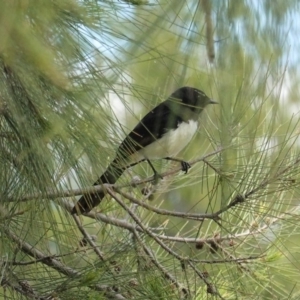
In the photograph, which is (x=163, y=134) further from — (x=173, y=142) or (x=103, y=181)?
(x=103, y=181)

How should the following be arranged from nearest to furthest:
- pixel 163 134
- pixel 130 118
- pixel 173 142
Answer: pixel 130 118
pixel 163 134
pixel 173 142

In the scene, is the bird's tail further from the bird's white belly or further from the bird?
the bird's white belly

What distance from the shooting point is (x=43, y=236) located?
5.01 ft

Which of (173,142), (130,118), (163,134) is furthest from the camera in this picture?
(173,142)

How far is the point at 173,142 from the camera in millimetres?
2236

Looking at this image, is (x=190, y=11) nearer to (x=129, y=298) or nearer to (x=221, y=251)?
(x=129, y=298)

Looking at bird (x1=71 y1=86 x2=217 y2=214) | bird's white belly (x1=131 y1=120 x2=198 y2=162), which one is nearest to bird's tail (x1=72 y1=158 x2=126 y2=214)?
bird (x1=71 y1=86 x2=217 y2=214)

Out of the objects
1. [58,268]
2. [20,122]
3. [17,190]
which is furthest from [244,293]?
[20,122]

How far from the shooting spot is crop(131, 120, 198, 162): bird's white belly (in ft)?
6.77

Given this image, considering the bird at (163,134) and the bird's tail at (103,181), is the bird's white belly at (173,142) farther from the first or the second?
the bird's tail at (103,181)

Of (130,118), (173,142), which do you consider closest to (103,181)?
(130,118)

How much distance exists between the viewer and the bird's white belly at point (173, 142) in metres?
2.06

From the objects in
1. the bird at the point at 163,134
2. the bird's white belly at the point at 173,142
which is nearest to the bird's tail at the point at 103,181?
the bird at the point at 163,134

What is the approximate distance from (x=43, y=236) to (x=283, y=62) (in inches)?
31.9
